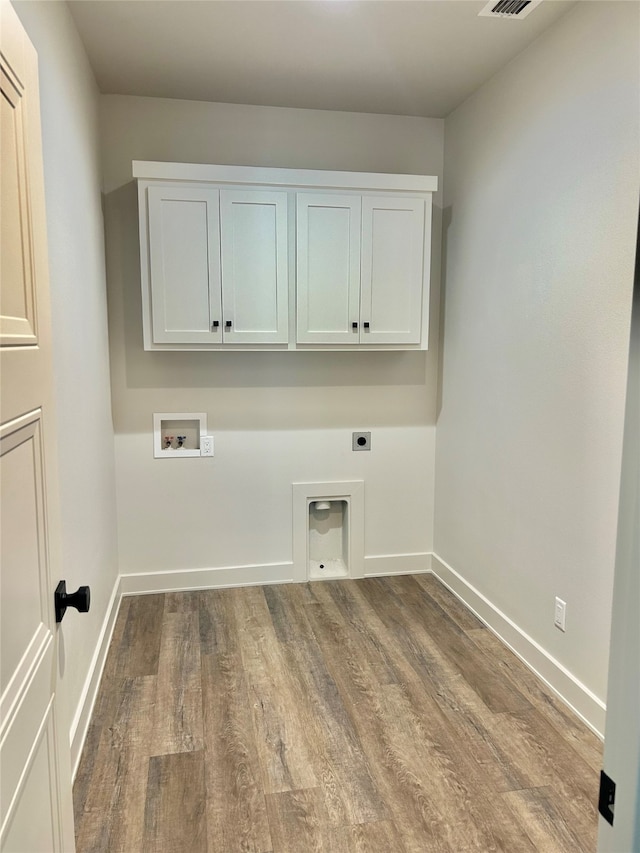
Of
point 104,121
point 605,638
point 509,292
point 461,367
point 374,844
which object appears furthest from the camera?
point 461,367

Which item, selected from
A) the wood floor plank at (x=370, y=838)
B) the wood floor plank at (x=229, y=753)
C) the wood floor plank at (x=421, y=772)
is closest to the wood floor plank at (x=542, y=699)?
the wood floor plank at (x=421, y=772)

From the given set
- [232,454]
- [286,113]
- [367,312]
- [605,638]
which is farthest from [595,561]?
[286,113]

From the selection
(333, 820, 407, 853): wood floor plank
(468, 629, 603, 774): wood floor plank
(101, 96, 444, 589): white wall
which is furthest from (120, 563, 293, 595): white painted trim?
(333, 820, 407, 853): wood floor plank

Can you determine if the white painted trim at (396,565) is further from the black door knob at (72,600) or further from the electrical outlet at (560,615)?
the black door knob at (72,600)

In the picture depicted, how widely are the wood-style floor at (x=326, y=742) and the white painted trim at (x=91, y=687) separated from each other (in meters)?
0.04

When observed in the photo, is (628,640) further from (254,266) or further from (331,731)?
(254,266)

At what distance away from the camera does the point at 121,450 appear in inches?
125

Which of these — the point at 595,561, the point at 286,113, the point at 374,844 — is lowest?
the point at 374,844

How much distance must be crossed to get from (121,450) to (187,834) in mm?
1947

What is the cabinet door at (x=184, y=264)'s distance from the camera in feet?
9.25

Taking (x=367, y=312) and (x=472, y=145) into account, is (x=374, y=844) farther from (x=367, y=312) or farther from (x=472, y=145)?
(x=472, y=145)

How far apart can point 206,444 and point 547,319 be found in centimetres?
188

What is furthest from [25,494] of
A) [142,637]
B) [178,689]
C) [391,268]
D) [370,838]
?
[391,268]

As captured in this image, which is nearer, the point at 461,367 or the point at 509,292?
the point at 509,292
